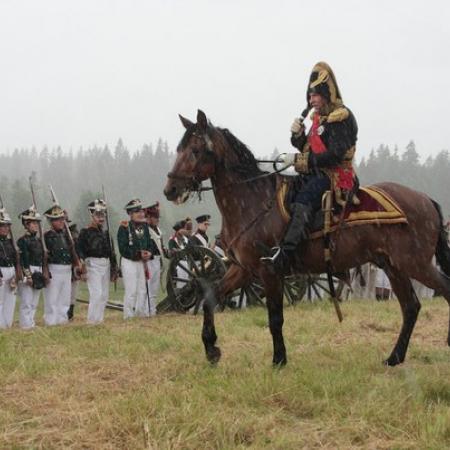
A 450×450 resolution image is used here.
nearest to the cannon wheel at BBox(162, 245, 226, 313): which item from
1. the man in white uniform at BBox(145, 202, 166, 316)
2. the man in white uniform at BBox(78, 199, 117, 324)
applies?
the man in white uniform at BBox(145, 202, 166, 316)

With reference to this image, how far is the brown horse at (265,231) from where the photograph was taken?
231 inches

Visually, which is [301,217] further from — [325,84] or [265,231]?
[325,84]

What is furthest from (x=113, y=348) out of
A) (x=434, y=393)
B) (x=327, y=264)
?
(x=434, y=393)

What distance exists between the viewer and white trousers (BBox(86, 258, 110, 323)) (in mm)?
10516

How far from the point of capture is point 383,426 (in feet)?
13.1

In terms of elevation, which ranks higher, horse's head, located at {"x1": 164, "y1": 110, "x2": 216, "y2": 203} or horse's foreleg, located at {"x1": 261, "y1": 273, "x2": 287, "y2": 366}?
horse's head, located at {"x1": 164, "y1": 110, "x2": 216, "y2": 203}

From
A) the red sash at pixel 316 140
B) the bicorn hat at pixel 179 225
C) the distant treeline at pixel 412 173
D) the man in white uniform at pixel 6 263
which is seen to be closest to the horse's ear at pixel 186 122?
the red sash at pixel 316 140

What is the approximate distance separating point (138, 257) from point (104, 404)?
6.71 metres

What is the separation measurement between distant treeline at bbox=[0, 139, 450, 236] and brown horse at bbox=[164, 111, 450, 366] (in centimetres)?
5883

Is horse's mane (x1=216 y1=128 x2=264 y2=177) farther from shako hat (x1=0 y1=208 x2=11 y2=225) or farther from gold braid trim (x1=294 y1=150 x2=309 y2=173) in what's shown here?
shako hat (x1=0 y1=208 x2=11 y2=225)

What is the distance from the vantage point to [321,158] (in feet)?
18.8

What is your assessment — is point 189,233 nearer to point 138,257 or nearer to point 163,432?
point 138,257

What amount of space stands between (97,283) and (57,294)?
76 cm

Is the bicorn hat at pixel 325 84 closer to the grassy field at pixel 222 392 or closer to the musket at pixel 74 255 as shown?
the grassy field at pixel 222 392
